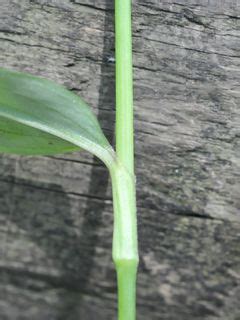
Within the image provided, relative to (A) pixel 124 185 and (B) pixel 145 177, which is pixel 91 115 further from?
(B) pixel 145 177

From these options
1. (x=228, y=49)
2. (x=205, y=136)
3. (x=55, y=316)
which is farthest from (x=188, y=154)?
(x=55, y=316)

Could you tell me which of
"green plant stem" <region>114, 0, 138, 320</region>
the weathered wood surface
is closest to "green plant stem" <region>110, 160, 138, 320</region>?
"green plant stem" <region>114, 0, 138, 320</region>

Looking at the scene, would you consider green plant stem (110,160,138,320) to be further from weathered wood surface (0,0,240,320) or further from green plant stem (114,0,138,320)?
weathered wood surface (0,0,240,320)

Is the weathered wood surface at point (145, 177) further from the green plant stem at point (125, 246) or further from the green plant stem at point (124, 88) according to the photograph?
the green plant stem at point (125, 246)

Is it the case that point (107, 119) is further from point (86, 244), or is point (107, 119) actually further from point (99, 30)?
point (86, 244)

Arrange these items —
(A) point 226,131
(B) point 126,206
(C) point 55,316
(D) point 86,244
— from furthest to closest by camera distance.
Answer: (C) point 55,316 < (D) point 86,244 < (A) point 226,131 < (B) point 126,206

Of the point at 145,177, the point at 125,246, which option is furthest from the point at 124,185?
the point at 145,177

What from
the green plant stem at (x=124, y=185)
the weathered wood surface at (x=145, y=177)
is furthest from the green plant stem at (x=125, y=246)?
the weathered wood surface at (x=145, y=177)
